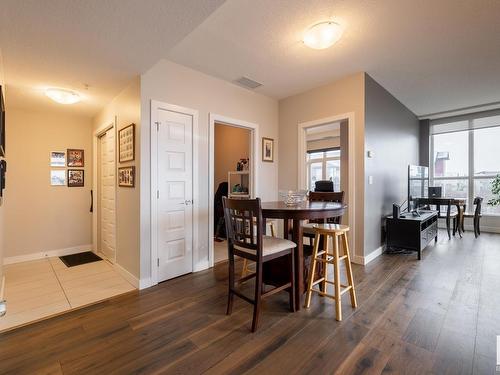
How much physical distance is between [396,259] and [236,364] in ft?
9.94

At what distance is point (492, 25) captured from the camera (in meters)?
2.31

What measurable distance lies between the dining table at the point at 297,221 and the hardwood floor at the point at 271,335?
22 centimetres

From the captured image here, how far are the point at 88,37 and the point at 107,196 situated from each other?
7.76 ft

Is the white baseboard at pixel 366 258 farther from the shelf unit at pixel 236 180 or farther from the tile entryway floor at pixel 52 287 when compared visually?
the tile entryway floor at pixel 52 287

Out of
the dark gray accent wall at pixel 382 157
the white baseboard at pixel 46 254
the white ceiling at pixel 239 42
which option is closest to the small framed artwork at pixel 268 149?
the white ceiling at pixel 239 42

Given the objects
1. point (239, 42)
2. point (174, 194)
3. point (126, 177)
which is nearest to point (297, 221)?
point (174, 194)

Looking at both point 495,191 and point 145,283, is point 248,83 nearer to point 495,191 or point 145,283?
point 145,283

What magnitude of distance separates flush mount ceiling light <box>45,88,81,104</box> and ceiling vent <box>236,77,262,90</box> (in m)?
2.12

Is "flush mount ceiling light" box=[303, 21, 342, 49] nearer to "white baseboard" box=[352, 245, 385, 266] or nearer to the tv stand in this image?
"white baseboard" box=[352, 245, 385, 266]

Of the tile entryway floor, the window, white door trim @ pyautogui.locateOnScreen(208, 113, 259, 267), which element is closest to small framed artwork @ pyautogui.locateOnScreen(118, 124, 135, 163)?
white door trim @ pyautogui.locateOnScreen(208, 113, 259, 267)

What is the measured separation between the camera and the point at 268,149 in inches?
161

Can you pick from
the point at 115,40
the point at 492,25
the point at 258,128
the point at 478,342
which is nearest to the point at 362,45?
the point at 492,25

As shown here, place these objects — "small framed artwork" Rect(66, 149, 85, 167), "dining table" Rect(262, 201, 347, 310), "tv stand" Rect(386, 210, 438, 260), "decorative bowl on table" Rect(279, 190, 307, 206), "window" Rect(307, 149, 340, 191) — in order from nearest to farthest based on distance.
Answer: "dining table" Rect(262, 201, 347, 310) → "decorative bowl on table" Rect(279, 190, 307, 206) → "tv stand" Rect(386, 210, 438, 260) → "small framed artwork" Rect(66, 149, 85, 167) → "window" Rect(307, 149, 340, 191)

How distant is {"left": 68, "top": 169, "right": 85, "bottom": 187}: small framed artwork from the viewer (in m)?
4.07
